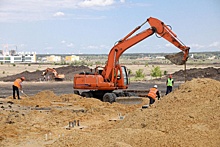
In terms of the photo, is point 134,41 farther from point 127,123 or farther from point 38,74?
point 38,74

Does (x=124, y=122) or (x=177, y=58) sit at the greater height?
(x=177, y=58)

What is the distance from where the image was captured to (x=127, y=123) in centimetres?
1325

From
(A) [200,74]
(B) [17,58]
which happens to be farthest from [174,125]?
(B) [17,58]

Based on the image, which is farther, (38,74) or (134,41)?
(38,74)

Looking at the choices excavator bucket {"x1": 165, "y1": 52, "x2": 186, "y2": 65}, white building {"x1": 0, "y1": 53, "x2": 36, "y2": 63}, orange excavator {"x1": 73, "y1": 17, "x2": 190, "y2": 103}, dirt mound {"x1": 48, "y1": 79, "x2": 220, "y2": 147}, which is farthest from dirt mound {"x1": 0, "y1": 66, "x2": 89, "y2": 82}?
white building {"x1": 0, "y1": 53, "x2": 36, "y2": 63}

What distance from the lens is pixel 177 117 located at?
12102 millimetres

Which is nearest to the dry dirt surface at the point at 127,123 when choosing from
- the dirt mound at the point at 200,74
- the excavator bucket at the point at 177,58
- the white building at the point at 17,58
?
the excavator bucket at the point at 177,58

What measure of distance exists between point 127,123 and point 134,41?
37.2 ft

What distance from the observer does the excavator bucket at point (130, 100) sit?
23.8 metres

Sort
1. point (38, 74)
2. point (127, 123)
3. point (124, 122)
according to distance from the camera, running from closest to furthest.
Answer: point (127, 123)
point (124, 122)
point (38, 74)

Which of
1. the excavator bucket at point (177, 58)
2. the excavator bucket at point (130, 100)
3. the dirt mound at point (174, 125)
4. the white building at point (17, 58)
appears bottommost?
the excavator bucket at point (130, 100)

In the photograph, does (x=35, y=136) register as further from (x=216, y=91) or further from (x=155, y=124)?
(x=216, y=91)

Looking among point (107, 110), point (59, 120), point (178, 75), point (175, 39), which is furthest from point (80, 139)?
point (178, 75)

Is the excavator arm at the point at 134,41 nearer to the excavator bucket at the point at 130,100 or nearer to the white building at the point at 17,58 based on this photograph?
the excavator bucket at the point at 130,100
